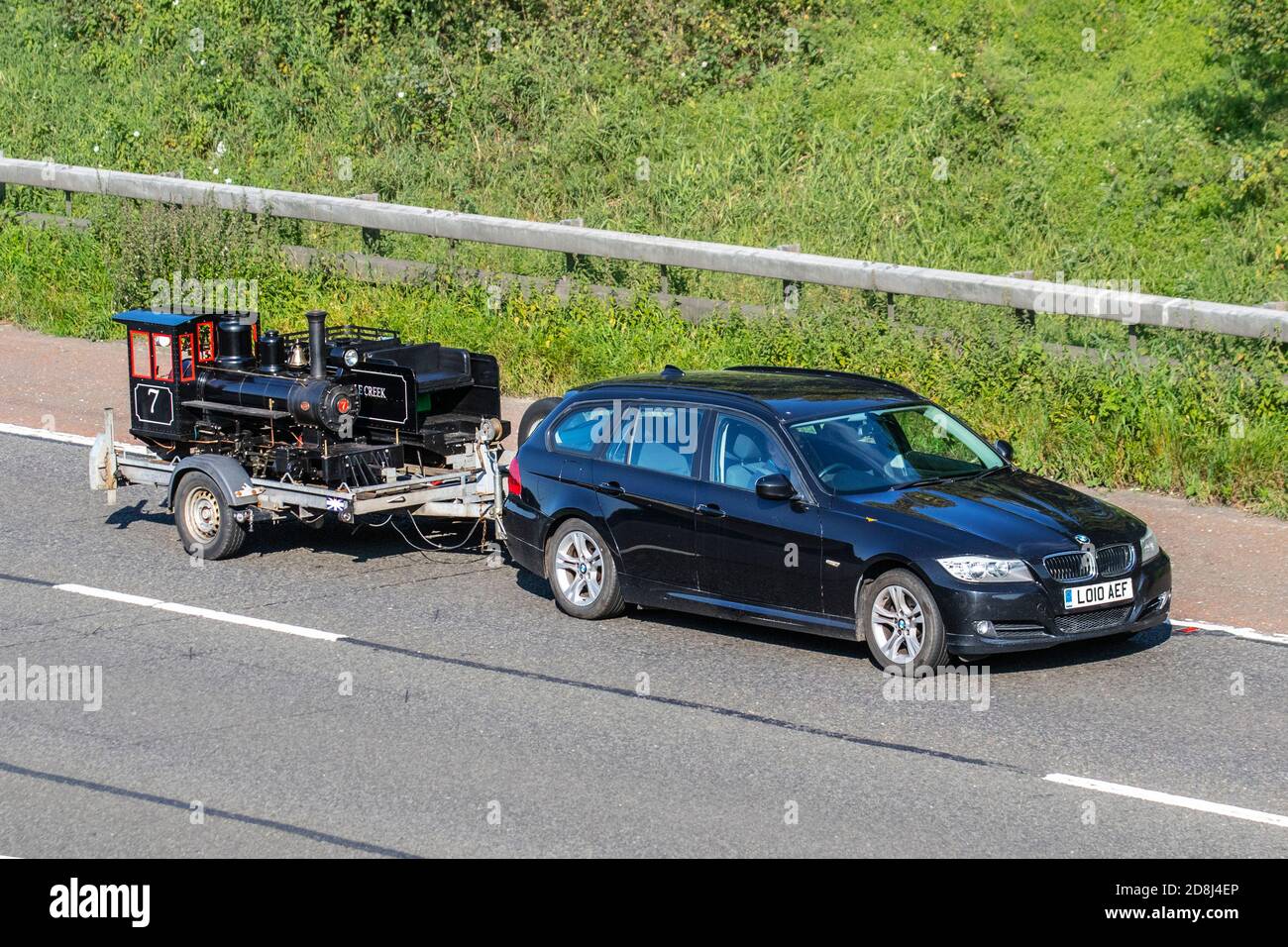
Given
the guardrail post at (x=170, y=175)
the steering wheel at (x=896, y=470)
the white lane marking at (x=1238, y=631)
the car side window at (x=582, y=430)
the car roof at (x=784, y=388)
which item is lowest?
the white lane marking at (x=1238, y=631)

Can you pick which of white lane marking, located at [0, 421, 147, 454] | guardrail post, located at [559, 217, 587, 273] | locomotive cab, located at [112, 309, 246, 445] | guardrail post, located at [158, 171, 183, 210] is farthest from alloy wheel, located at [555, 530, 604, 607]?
guardrail post, located at [158, 171, 183, 210]

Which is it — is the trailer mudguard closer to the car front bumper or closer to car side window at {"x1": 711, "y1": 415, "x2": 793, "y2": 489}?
car side window at {"x1": 711, "y1": 415, "x2": 793, "y2": 489}

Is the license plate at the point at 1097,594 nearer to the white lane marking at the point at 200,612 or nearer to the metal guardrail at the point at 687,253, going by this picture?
the white lane marking at the point at 200,612

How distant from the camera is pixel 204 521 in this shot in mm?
13344

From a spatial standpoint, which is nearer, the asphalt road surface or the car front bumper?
the asphalt road surface

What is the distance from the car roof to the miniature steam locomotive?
4.17ft

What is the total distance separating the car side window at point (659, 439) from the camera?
11656 mm

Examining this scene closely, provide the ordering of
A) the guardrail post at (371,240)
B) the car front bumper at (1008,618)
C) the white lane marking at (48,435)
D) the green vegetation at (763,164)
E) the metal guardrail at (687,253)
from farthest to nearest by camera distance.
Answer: the guardrail post at (371,240) < the white lane marking at (48,435) < the green vegetation at (763,164) < the metal guardrail at (687,253) < the car front bumper at (1008,618)

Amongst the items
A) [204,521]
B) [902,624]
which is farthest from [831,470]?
[204,521]

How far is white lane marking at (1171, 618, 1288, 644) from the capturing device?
1122 centimetres

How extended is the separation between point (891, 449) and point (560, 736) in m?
3.05

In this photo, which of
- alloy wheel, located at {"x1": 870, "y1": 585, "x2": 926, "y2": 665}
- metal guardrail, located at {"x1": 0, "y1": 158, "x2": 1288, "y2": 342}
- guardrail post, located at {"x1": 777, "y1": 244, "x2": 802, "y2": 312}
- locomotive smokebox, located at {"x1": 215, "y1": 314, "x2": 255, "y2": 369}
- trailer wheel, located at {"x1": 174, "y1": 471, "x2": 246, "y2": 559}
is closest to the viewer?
alloy wheel, located at {"x1": 870, "y1": 585, "x2": 926, "y2": 665}

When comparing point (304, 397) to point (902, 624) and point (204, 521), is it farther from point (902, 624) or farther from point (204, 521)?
point (902, 624)

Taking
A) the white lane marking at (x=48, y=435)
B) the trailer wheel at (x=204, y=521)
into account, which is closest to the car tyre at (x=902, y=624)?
the trailer wheel at (x=204, y=521)
